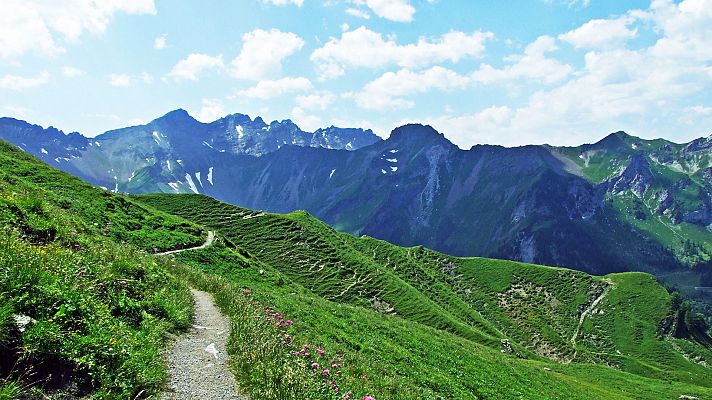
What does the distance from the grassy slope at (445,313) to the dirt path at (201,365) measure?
1.06 metres

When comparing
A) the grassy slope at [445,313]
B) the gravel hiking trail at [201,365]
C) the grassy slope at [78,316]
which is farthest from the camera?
the grassy slope at [445,313]

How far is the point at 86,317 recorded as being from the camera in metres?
9.60

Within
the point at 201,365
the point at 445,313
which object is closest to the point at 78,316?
the point at 201,365

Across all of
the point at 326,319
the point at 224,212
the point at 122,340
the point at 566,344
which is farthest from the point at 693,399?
the point at 224,212

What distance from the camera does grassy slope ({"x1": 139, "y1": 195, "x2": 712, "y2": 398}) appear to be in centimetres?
2556

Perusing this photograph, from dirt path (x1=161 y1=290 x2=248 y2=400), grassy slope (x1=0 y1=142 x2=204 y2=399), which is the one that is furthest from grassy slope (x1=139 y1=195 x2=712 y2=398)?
grassy slope (x1=0 y1=142 x2=204 y2=399)

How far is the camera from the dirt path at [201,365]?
1027 cm

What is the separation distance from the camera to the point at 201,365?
1202cm

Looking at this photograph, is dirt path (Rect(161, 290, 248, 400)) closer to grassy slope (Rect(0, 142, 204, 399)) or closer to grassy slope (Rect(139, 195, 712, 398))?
grassy slope (Rect(0, 142, 204, 399))

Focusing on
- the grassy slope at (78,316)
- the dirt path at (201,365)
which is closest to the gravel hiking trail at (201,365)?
the dirt path at (201,365)

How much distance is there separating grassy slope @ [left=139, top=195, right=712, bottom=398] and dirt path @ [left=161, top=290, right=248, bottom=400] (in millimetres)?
1057

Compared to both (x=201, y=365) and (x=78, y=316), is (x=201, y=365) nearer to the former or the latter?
(x=201, y=365)

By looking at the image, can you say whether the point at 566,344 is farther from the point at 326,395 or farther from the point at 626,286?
the point at 326,395

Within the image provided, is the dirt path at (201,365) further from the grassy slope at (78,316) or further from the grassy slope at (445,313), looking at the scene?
the grassy slope at (445,313)
